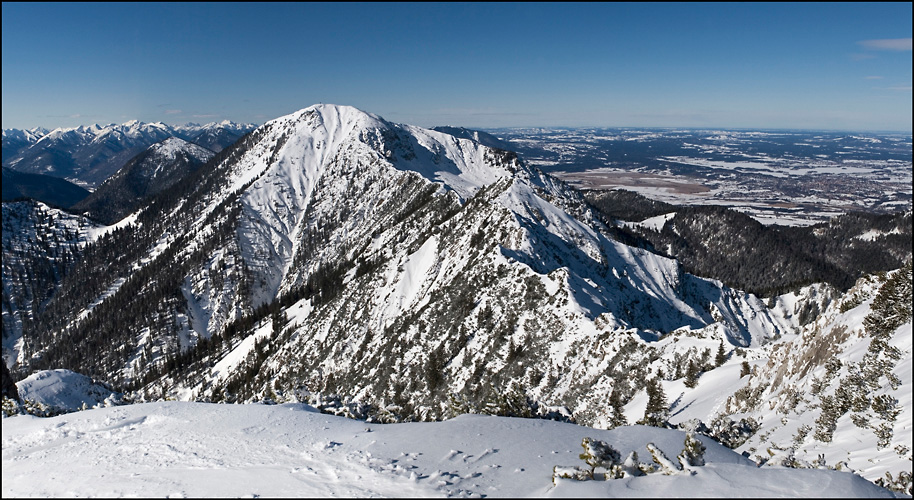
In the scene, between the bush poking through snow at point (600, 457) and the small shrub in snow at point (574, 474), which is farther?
the bush poking through snow at point (600, 457)

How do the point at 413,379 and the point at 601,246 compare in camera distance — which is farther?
the point at 601,246

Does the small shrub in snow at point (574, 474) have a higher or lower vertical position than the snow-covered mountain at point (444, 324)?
higher

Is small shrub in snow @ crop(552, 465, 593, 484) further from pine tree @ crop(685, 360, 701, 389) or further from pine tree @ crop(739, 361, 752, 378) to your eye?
pine tree @ crop(685, 360, 701, 389)

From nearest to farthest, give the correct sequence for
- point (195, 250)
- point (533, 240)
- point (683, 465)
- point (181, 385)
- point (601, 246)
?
point (683, 465) → point (533, 240) → point (601, 246) → point (181, 385) → point (195, 250)

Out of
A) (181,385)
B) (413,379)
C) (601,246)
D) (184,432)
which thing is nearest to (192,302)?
(181,385)

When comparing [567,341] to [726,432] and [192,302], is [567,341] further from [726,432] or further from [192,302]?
[192,302]

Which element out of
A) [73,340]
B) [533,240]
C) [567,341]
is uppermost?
[533,240]

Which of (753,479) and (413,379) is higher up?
(753,479)

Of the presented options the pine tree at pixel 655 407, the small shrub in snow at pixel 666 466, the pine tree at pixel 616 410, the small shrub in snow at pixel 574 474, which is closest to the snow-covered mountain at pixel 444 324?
the pine tree at pixel 616 410

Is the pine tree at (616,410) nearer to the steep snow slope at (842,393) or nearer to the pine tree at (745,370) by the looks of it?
the steep snow slope at (842,393)

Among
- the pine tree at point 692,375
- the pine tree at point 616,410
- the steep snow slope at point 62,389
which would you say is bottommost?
the steep snow slope at point 62,389
